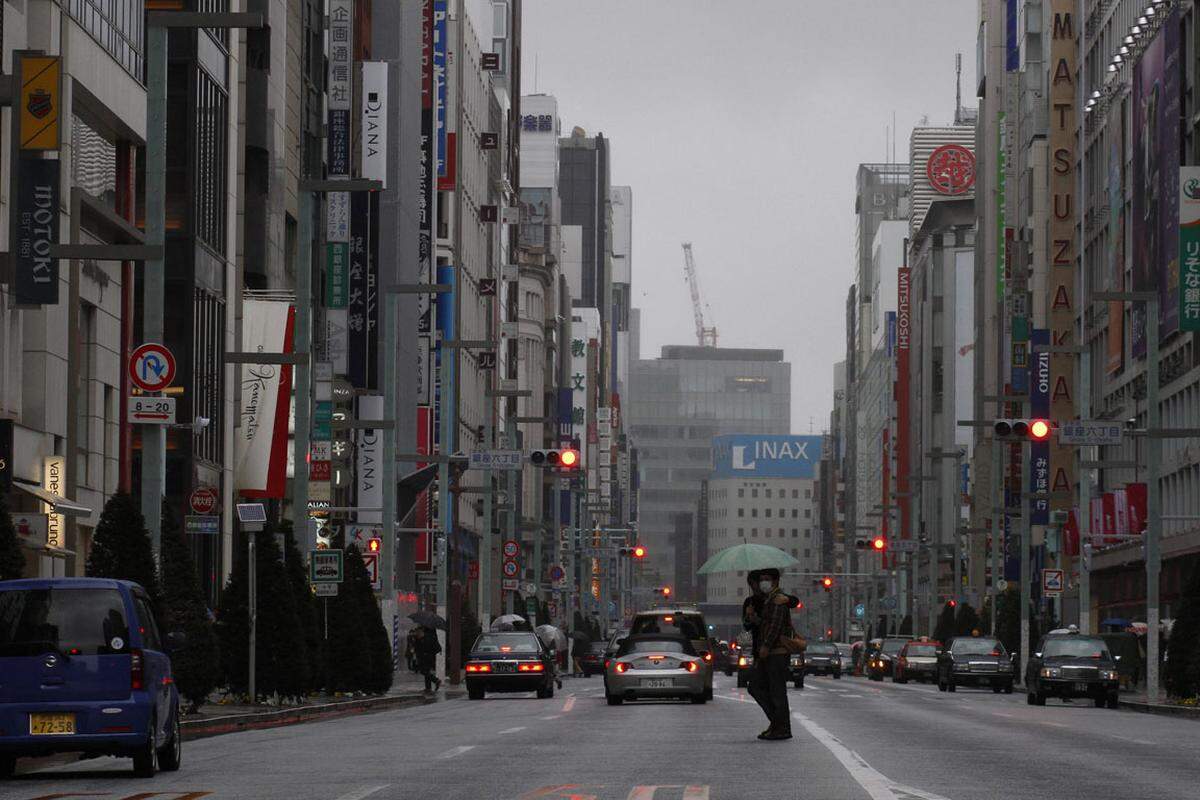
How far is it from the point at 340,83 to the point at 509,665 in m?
31.0

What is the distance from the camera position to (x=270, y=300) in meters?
67.9

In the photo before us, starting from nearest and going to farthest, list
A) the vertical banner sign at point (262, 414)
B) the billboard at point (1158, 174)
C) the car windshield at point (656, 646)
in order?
1. the car windshield at point (656, 646)
2. the vertical banner sign at point (262, 414)
3. the billboard at point (1158, 174)

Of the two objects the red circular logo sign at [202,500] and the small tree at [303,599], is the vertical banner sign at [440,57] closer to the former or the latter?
the small tree at [303,599]

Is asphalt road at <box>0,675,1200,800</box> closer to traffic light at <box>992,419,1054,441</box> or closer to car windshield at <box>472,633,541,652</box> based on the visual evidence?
traffic light at <box>992,419,1054,441</box>

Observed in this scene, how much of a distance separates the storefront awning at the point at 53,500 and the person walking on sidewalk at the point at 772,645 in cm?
2034

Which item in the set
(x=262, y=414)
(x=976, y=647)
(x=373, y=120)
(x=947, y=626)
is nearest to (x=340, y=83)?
(x=373, y=120)

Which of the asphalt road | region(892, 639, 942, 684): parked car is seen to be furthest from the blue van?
region(892, 639, 942, 684): parked car

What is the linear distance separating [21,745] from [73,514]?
25291 millimetres

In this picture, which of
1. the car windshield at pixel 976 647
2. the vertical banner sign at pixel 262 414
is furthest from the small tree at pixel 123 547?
the car windshield at pixel 976 647

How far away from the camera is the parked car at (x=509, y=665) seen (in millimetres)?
51469

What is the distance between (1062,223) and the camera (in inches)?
4500

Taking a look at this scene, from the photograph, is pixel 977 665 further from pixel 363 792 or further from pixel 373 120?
pixel 363 792

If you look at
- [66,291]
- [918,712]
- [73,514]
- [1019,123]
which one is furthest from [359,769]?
[1019,123]

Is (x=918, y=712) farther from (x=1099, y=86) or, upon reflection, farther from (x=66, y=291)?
(x=1099, y=86)
